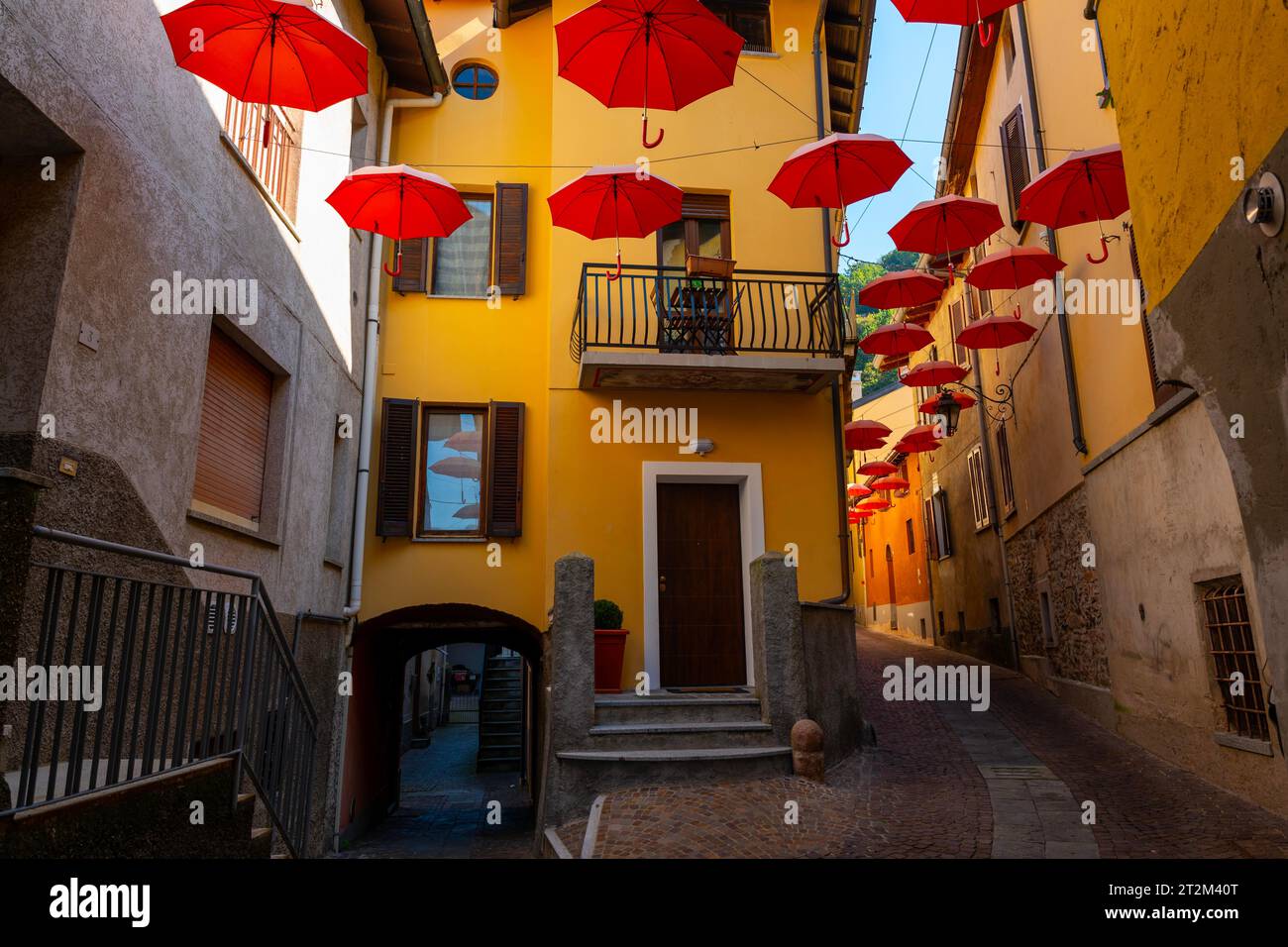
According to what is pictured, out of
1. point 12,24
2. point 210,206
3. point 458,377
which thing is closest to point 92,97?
point 12,24

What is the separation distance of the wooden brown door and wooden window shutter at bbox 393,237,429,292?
12.8 feet

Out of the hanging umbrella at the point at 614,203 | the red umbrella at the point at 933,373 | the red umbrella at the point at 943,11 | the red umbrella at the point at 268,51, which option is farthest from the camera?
the red umbrella at the point at 933,373

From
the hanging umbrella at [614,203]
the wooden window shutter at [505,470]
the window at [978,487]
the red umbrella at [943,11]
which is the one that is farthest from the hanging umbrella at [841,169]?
the window at [978,487]

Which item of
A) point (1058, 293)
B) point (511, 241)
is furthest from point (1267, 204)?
point (511, 241)

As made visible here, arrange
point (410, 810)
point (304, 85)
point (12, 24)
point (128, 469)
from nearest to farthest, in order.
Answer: point (12, 24)
point (128, 469)
point (304, 85)
point (410, 810)

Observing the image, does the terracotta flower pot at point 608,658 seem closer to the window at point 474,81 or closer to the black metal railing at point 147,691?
the black metal railing at point 147,691

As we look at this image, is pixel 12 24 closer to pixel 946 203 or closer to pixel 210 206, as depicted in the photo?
Result: pixel 210 206

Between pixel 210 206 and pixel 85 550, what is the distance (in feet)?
9.40

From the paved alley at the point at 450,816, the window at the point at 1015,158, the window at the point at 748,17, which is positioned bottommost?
the paved alley at the point at 450,816

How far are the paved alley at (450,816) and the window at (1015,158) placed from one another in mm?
11105

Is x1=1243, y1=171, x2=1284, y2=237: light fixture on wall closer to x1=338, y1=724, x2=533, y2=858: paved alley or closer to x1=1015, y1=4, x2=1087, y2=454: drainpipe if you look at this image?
x1=1015, y1=4, x2=1087, y2=454: drainpipe

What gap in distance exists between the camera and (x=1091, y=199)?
8125 millimetres

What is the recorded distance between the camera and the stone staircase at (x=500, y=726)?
17641mm

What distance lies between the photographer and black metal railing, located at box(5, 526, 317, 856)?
3.09 meters
